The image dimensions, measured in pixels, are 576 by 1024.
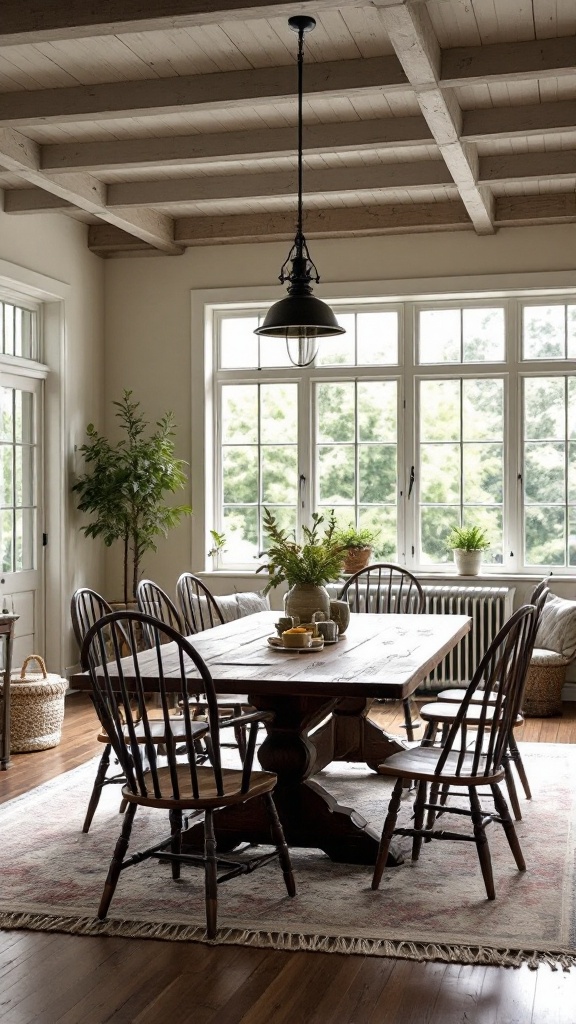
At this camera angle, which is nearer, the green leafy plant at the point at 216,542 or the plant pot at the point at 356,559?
the plant pot at the point at 356,559

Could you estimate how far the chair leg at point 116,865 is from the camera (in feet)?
10.5

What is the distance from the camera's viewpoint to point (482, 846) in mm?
3350

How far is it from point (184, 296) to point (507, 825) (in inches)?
198

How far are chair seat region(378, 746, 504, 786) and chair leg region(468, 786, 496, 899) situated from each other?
6cm

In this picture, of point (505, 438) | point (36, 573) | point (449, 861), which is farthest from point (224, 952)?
point (505, 438)

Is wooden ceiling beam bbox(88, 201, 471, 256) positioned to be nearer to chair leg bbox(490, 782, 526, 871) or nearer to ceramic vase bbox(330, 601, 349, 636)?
ceramic vase bbox(330, 601, 349, 636)

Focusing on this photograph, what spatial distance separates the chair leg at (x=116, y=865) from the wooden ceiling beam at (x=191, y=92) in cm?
307

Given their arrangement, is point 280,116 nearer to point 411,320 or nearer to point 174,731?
point 411,320

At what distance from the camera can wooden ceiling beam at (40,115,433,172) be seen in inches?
213

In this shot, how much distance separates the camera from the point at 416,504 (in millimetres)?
7363

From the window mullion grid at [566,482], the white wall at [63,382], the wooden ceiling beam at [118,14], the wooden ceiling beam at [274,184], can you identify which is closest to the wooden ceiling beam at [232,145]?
the wooden ceiling beam at [274,184]

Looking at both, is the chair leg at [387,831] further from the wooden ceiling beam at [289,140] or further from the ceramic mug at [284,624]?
the wooden ceiling beam at [289,140]

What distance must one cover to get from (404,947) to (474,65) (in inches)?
134

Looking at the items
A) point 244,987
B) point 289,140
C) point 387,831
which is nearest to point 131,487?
point 289,140
